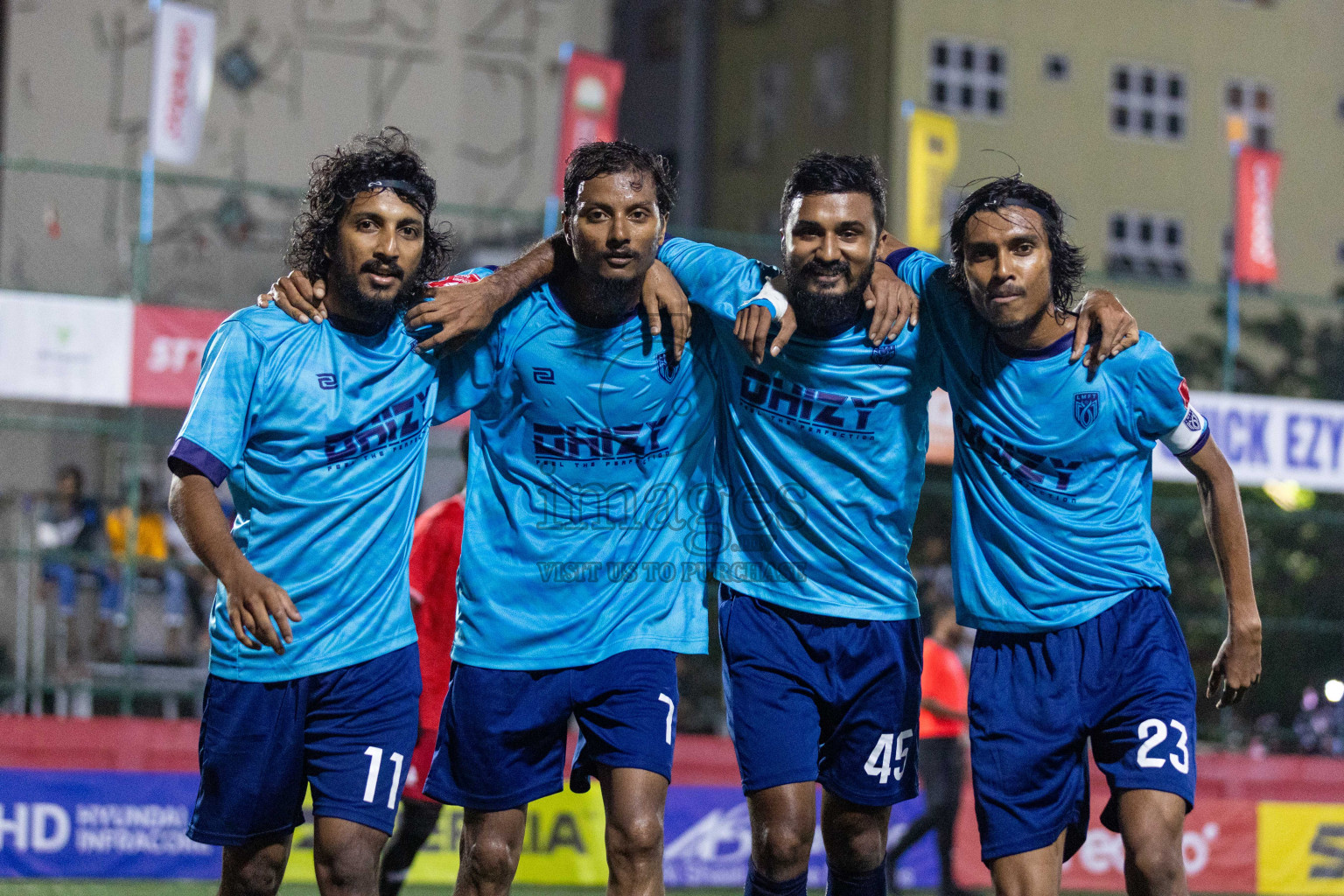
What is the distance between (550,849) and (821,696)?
4.82 meters

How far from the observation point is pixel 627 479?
4656mm

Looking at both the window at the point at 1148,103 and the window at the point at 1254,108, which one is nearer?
the window at the point at 1148,103

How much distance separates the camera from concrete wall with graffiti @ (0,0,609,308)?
17.4 metres

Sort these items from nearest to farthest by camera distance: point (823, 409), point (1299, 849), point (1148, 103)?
point (823, 409) → point (1299, 849) → point (1148, 103)

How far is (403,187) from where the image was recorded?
15.1ft

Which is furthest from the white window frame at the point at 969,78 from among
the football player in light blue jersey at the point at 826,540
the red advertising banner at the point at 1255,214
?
the football player in light blue jersey at the point at 826,540

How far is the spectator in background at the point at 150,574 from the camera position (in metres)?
11.4

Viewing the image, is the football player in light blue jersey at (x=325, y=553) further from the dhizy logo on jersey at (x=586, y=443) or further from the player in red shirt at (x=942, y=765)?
the player in red shirt at (x=942, y=765)

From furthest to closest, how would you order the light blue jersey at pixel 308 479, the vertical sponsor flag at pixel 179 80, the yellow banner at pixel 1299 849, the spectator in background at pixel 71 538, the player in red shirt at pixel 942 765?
the vertical sponsor flag at pixel 179 80
the spectator in background at pixel 71 538
the yellow banner at pixel 1299 849
the player in red shirt at pixel 942 765
the light blue jersey at pixel 308 479

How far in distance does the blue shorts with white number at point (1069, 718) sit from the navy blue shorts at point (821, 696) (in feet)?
1.05

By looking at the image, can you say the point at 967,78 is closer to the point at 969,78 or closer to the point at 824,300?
the point at 969,78

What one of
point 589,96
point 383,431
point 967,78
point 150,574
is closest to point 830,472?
point 383,431

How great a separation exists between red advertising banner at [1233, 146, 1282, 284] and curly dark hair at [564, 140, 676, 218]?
14713 millimetres

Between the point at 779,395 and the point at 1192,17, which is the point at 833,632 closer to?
the point at 779,395
